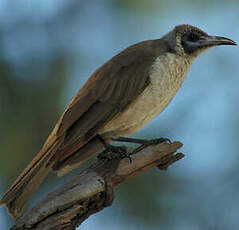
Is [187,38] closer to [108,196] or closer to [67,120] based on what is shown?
[67,120]

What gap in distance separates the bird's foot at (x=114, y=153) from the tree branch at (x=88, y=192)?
42 millimetres

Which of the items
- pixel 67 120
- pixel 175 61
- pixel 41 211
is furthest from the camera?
pixel 175 61

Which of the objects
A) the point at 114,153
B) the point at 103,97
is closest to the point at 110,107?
the point at 103,97

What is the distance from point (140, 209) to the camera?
6922 mm

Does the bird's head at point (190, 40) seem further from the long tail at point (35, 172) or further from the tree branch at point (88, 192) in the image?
the long tail at point (35, 172)

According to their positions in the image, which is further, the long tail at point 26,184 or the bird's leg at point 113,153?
the bird's leg at point 113,153

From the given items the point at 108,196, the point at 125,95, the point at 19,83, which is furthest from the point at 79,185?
the point at 19,83

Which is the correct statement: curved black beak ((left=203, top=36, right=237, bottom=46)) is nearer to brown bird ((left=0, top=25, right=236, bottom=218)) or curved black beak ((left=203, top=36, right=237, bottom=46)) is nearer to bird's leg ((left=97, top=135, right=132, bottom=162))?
brown bird ((left=0, top=25, right=236, bottom=218))

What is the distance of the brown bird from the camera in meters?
5.03

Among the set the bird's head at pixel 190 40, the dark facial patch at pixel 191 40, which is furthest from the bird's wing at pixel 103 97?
the dark facial patch at pixel 191 40

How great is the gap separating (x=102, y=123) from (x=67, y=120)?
320 millimetres

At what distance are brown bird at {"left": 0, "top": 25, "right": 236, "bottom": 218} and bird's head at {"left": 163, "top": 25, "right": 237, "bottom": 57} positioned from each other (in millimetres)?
38

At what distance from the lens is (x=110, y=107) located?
5.43 metres

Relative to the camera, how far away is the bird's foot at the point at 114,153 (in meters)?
5.07
